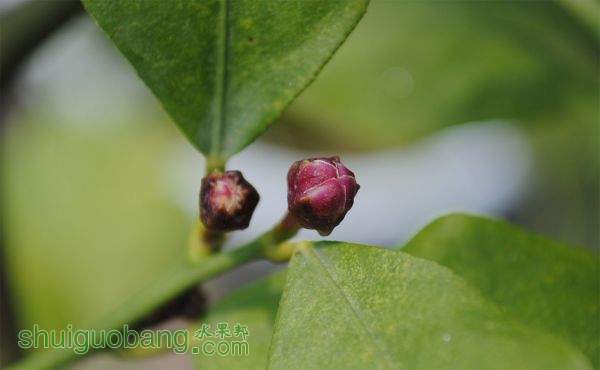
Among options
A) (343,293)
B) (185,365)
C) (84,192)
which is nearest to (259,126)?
(343,293)

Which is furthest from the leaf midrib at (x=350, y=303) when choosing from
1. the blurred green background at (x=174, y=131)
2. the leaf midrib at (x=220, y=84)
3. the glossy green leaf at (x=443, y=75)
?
the glossy green leaf at (x=443, y=75)

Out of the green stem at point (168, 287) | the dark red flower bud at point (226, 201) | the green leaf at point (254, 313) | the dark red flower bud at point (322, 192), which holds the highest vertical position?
the dark red flower bud at point (322, 192)

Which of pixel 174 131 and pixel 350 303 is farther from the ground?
pixel 350 303

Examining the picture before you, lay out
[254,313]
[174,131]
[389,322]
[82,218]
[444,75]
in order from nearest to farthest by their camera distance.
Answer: [389,322] < [254,313] < [444,75] < [82,218] < [174,131]

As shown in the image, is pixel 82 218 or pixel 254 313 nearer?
pixel 254 313

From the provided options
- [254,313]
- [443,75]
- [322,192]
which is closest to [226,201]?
[322,192]

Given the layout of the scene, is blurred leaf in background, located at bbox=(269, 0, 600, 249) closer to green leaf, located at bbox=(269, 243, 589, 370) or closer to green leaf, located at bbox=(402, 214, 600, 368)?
green leaf, located at bbox=(402, 214, 600, 368)

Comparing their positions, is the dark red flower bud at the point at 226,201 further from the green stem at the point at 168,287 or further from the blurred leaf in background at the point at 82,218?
the blurred leaf in background at the point at 82,218

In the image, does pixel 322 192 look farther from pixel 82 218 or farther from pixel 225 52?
pixel 82 218
